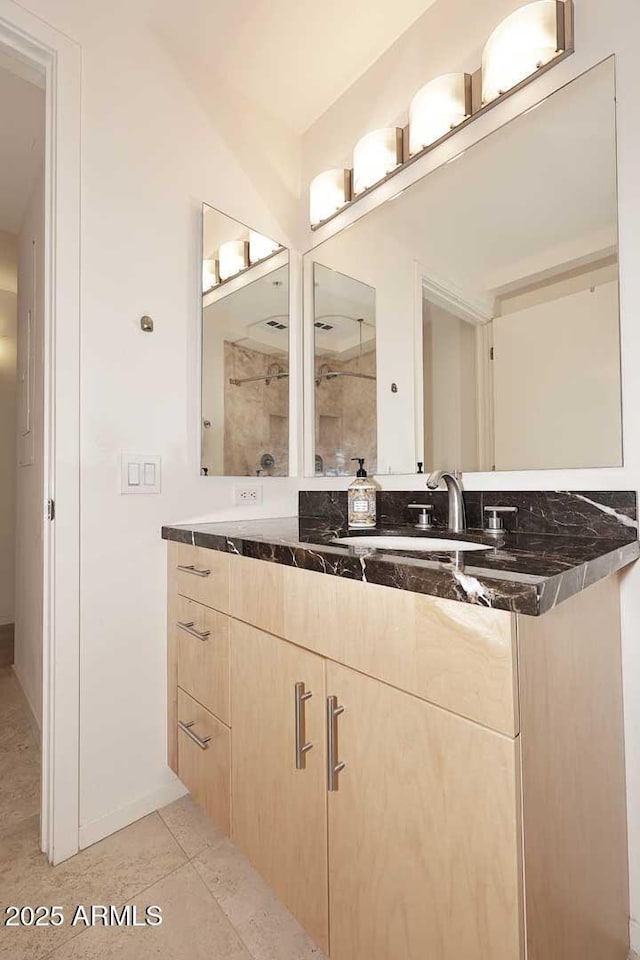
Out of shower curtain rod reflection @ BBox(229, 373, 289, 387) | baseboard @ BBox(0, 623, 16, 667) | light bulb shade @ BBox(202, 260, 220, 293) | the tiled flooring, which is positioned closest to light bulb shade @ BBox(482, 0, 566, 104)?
light bulb shade @ BBox(202, 260, 220, 293)

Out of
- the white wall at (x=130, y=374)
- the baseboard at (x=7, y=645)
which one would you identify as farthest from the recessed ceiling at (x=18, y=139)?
the baseboard at (x=7, y=645)

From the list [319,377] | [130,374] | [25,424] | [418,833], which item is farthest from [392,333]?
[25,424]

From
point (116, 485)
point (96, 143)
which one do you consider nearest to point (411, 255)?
point (96, 143)

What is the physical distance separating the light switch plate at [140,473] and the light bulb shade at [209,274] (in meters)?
0.64

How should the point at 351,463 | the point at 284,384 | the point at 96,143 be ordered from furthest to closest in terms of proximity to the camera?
1. the point at 284,384
2. the point at 351,463
3. the point at 96,143

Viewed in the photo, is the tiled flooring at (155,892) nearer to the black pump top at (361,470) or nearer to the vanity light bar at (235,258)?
the black pump top at (361,470)

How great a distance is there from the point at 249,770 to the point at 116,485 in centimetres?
85

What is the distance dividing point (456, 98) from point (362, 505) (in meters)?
1.25

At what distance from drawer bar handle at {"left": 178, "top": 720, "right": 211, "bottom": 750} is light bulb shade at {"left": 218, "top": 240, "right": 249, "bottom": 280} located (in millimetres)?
1496

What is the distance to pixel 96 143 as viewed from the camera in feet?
4.40

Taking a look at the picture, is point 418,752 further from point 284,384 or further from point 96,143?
point 96,143

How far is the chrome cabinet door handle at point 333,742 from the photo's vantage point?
32.7 inches

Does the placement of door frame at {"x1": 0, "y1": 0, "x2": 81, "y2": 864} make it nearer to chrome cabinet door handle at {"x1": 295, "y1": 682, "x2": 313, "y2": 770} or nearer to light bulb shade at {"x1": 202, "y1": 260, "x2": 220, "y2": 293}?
light bulb shade at {"x1": 202, "y1": 260, "x2": 220, "y2": 293}

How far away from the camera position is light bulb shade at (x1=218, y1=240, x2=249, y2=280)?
1.65m
